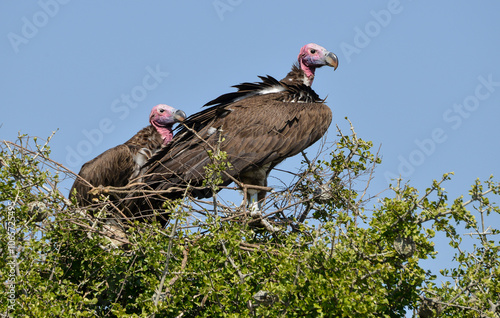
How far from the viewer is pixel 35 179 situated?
A: 6.59m

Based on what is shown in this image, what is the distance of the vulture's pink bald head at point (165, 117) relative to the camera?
397 inches

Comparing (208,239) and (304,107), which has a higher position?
(304,107)

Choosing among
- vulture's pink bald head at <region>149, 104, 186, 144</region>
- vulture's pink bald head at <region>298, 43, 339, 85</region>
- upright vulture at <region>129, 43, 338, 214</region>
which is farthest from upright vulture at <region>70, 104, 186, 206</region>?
vulture's pink bald head at <region>298, 43, 339, 85</region>

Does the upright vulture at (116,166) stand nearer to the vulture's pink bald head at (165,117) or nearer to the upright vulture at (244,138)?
the upright vulture at (244,138)

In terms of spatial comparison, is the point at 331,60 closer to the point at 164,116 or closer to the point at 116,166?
the point at 164,116

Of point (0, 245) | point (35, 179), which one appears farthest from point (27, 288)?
point (35, 179)

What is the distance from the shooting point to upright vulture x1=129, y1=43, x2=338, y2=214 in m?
7.89

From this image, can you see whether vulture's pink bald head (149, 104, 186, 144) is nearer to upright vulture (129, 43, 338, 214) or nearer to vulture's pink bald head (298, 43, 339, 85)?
upright vulture (129, 43, 338, 214)

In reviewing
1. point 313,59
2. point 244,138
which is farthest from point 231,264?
point 313,59

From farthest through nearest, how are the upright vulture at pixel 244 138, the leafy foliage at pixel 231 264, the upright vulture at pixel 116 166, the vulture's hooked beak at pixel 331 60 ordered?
1. the vulture's hooked beak at pixel 331 60
2. the upright vulture at pixel 116 166
3. the upright vulture at pixel 244 138
4. the leafy foliage at pixel 231 264

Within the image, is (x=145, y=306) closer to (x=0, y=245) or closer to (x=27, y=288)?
(x=27, y=288)

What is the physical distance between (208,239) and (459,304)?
1.86 m

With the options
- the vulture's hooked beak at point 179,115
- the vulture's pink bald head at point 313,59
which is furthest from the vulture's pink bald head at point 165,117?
the vulture's pink bald head at point 313,59

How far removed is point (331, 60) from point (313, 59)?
23cm
